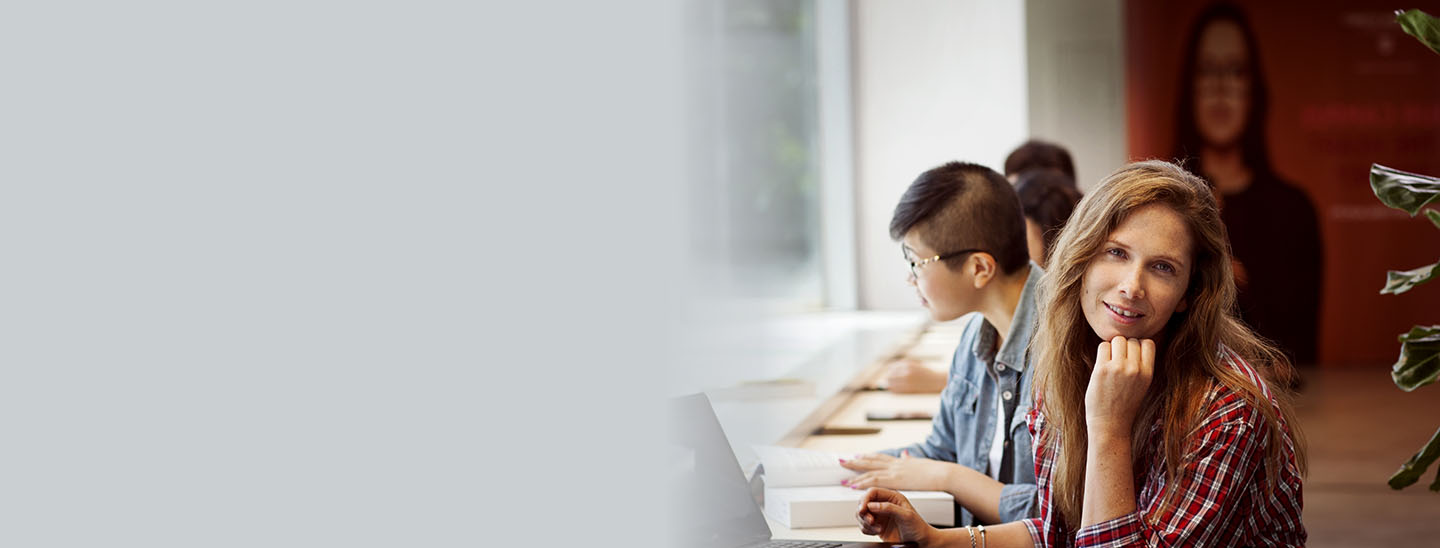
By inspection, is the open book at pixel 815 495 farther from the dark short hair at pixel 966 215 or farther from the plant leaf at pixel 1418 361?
the plant leaf at pixel 1418 361

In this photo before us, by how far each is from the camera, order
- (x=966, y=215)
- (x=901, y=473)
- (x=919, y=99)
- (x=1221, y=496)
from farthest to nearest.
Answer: (x=919, y=99)
(x=966, y=215)
(x=901, y=473)
(x=1221, y=496)

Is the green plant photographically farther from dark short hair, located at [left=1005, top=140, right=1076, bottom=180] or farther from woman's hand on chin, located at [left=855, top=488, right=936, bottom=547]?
dark short hair, located at [left=1005, top=140, right=1076, bottom=180]

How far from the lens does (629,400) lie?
132 cm

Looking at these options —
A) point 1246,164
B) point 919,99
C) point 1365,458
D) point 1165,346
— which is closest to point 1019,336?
point 1165,346

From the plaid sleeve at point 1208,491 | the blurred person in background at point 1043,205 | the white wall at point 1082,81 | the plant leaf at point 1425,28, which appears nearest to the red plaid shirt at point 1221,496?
the plaid sleeve at point 1208,491

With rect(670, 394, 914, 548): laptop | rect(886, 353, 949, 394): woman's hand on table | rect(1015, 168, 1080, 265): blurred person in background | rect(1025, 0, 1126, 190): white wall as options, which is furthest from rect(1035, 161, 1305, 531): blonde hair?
rect(1025, 0, 1126, 190): white wall

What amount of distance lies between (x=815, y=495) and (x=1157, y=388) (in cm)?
52

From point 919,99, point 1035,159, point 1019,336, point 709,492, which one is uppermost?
point 919,99

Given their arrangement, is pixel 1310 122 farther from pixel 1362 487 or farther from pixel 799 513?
pixel 799 513

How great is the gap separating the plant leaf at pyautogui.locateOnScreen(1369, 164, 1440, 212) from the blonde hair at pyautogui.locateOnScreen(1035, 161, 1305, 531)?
0.19 m

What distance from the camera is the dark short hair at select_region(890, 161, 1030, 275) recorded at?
2.01 meters

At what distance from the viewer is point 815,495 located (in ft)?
5.80

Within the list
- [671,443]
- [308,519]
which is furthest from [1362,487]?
[308,519]

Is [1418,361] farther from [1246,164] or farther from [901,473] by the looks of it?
[1246,164]
